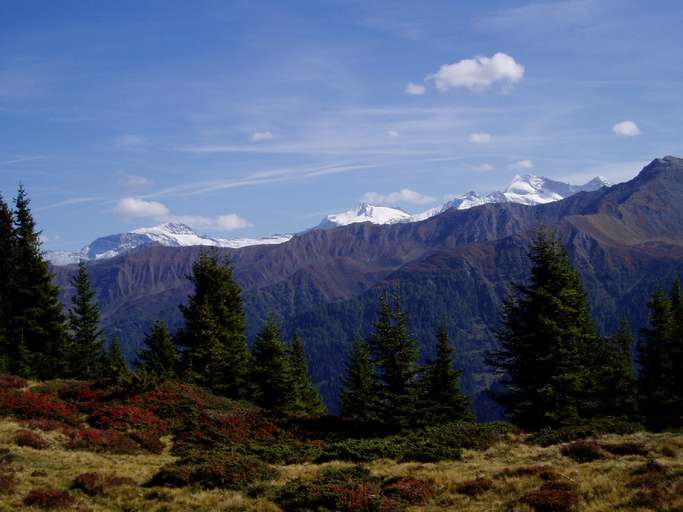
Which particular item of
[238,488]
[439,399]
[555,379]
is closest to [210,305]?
[439,399]

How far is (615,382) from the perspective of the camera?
5138cm

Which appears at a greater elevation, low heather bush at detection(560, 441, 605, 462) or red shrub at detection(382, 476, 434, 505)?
red shrub at detection(382, 476, 434, 505)

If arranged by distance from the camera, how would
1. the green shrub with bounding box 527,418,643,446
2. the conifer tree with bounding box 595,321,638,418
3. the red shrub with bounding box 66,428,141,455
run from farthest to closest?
the conifer tree with bounding box 595,321,638,418 < the green shrub with bounding box 527,418,643,446 < the red shrub with bounding box 66,428,141,455

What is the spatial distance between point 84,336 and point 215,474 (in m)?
53.8

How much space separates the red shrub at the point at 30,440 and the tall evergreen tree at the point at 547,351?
90.3 ft

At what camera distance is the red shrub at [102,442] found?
2600 cm

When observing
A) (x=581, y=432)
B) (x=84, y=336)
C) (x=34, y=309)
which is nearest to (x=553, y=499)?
(x=581, y=432)

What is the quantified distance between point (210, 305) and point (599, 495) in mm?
43092

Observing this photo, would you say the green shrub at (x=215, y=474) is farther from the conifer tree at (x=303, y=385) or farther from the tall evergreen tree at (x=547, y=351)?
the conifer tree at (x=303, y=385)

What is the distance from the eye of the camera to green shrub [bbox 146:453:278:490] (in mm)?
19781

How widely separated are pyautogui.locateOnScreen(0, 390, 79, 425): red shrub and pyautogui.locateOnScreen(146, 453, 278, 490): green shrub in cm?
1169

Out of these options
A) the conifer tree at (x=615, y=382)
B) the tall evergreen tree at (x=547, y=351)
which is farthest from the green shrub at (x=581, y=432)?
the conifer tree at (x=615, y=382)

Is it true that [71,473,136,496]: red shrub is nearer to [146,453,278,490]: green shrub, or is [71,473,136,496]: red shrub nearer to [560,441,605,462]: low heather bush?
[146,453,278,490]: green shrub

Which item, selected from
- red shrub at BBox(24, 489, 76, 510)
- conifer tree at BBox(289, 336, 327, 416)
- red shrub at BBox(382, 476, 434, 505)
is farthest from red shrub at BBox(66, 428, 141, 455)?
conifer tree at BBox(289, 336, 327, 416)
